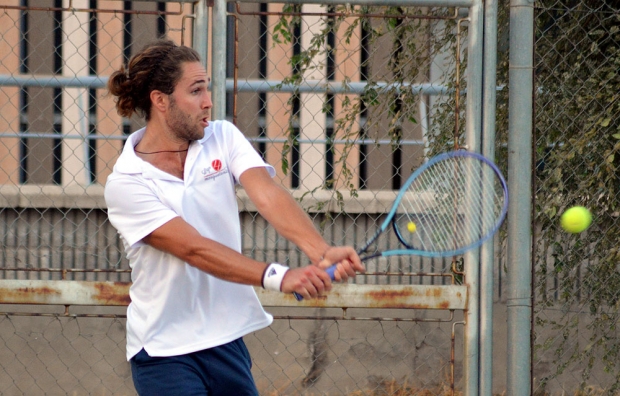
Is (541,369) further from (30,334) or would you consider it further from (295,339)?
(30,334)

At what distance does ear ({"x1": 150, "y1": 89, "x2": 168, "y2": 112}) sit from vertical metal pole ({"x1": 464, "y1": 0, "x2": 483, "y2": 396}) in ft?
5.10

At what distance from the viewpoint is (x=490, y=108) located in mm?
3840

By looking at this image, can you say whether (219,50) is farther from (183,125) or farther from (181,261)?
(181,261)

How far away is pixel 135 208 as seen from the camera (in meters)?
2.69

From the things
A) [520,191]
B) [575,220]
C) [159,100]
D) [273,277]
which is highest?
[159,100]

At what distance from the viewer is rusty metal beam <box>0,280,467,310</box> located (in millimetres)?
3732

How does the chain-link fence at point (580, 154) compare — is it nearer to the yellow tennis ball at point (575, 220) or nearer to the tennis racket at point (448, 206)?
the yellow tennis ball at point (575, 220)

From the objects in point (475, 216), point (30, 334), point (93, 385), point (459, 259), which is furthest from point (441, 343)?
point (30, 334)

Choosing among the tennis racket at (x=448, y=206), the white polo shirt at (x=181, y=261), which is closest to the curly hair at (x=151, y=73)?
the white polo shirt at (x=181, y=261)

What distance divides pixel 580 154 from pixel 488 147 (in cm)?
58

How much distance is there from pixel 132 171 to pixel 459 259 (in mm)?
1878

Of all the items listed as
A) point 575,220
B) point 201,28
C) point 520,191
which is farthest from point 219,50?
point 575,220

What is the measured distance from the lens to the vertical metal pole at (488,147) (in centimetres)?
383

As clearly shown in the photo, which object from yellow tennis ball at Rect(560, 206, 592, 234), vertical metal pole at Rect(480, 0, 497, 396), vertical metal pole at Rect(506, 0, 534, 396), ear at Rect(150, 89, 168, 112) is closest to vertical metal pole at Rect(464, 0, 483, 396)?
vertical metal pole at Rect(480, 0, 497, 396)
